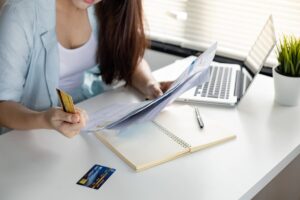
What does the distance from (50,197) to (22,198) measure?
0.06 meters

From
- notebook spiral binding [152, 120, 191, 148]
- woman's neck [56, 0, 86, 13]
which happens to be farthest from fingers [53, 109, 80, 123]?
woman's neck [56, 0, 86, 13]

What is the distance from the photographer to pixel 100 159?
3.56 feet

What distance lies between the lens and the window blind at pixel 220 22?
5.72 feet

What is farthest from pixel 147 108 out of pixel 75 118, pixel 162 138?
pixel 75 118

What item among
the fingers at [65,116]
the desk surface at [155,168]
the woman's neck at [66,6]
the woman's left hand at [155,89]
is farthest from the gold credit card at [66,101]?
the woman's neck at [66,6]

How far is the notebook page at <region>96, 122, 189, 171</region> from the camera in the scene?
41.9 inches

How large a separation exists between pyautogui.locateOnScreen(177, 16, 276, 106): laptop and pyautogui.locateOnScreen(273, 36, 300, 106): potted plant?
6 cm

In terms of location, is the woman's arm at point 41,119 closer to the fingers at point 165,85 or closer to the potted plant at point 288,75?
the fingers at point 165,85

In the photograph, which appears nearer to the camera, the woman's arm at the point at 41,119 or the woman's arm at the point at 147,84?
the woman's arm at the point at 41,119

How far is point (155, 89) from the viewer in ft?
4.65

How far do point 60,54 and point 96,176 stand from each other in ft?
1.83

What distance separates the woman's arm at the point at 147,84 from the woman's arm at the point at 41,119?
378 mm

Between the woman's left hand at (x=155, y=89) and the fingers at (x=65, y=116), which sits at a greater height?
the fingers at (x=65, y=116)

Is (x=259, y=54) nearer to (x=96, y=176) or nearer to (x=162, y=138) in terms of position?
(x=162, y=138)
